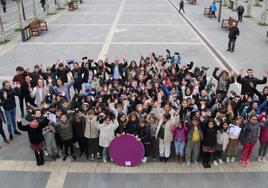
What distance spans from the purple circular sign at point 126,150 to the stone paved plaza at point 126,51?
0.21 m

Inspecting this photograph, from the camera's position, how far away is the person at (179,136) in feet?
24.9

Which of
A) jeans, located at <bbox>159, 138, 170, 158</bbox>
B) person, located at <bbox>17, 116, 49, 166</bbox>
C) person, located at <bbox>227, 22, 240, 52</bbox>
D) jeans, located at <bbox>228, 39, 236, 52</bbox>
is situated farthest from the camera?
jeans, located at <bbox>228, 39, 236, 52</bbox>

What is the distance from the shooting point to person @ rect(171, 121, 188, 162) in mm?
7598

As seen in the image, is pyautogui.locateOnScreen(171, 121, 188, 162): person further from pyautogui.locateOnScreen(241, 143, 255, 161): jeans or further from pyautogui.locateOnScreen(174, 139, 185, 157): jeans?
pyautogui.locateOnScreen(241, 143, 255, 161): jeans

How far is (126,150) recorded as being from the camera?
7.77m

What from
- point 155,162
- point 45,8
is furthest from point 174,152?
point 45,8

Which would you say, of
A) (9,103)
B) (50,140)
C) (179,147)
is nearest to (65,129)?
(50,140)

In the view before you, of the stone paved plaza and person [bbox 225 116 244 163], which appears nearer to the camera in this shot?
the stone paved plaza

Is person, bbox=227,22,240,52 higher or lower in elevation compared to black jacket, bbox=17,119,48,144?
higher

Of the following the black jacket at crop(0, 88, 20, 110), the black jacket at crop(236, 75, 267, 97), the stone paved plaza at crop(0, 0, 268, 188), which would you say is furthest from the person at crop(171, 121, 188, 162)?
the black jacket at crop(0, 88, 20, 110)

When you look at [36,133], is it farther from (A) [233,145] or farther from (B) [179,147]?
(A) [233,145]

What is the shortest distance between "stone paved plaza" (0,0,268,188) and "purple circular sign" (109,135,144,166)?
0.21 meters

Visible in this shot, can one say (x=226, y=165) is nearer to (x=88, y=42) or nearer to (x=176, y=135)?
(x=176, y=135)

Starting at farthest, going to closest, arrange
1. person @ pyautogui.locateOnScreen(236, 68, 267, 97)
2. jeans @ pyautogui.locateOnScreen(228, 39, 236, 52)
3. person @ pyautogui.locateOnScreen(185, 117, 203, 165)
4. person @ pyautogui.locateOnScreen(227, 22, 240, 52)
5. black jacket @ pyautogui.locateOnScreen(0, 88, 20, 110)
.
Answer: jeans @ pyautogui.locateOnScreen(228, 39, 236, 52), person @ pyautogui.locateOnScreen(227, 22, 240, 52), person @ pyautogui.locateOnScreen(236, 68, 267, 97), black jacket @ pyautogui.locateOnScreen(0, 88, 20, 110), person @ pyautogui.locateOnScreen(185, 117, 203, 165)
